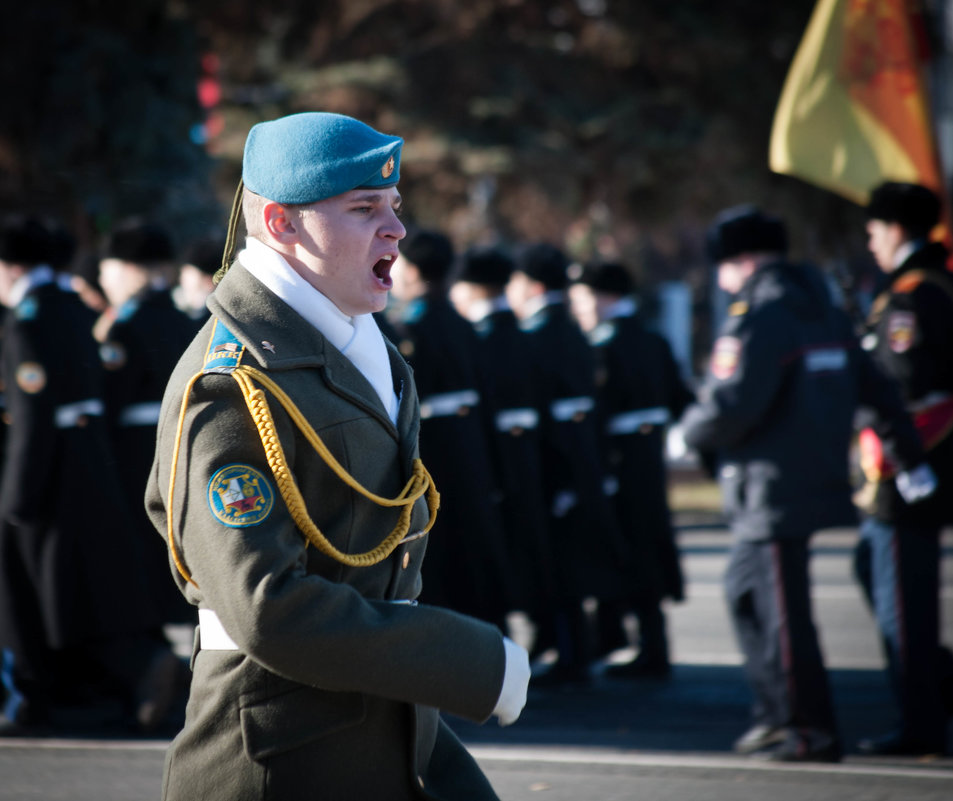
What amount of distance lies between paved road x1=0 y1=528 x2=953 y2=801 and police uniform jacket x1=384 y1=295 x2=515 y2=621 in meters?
0.63

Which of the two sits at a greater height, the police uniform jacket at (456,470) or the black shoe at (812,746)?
the police uniform jacket at (456,470)

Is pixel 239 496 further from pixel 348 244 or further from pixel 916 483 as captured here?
pixel 916 483

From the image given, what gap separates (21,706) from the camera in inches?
245

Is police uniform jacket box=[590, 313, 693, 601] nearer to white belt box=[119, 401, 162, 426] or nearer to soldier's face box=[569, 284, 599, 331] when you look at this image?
soldier's face box=[569, 284, 599, 331]

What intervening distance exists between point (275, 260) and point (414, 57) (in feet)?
59.2

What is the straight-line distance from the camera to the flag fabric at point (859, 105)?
7820 mm

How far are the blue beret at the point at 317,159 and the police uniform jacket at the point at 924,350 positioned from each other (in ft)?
12.7

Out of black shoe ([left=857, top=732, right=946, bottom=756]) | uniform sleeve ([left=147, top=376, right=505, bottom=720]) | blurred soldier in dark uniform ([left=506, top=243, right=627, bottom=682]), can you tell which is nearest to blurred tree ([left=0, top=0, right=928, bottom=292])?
blurred soldier in dark uniform ([left=506, top=243, right=627, bottom=682])

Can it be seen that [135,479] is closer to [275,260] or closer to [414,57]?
[275,260]

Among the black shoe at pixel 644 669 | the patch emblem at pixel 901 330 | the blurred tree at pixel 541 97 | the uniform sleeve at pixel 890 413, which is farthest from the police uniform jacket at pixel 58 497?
the blurred tree at pixel 541 97

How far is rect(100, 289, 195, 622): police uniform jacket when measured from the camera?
670cm

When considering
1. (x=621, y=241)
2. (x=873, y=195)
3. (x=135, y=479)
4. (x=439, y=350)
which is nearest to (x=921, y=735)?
(x=873, y=195)

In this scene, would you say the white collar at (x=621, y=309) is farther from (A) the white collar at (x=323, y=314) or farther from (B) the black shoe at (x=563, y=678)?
(A) the white collar at (x=323, y=314)

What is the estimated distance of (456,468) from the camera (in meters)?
7.23
